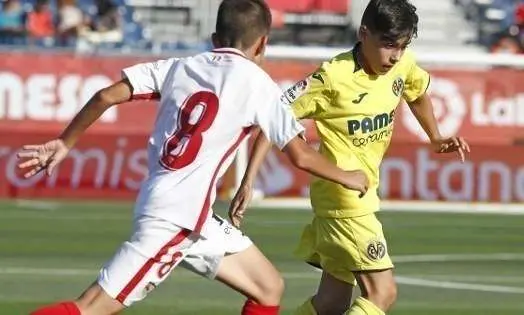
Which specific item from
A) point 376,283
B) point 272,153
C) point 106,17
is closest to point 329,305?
point 376,283

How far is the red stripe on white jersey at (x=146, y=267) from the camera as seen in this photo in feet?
22.6

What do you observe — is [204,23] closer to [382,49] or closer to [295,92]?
[295,92]

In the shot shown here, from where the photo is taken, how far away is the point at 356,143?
8.09 metres

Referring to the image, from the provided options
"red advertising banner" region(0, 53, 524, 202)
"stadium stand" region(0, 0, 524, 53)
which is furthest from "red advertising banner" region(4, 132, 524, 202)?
"stadium stand" region(0, 0, 524, 53)

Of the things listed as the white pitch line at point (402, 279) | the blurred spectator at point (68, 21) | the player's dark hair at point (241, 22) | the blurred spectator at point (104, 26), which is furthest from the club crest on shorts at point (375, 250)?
the blurred spectator at point (68, 21)

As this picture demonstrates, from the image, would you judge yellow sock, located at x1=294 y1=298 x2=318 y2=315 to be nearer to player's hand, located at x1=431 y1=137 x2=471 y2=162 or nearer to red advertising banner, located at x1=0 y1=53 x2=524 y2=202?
player's hand, located at x1=431 y1=137 x2=471 y2=162

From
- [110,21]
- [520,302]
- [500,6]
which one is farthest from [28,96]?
[500,6]

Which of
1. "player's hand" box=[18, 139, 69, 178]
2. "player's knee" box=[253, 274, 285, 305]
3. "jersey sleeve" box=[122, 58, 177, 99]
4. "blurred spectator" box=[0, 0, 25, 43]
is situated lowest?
"blurred spectator" box=[0, 0, 25, 43]

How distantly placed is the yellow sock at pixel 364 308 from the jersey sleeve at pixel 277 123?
1260mm

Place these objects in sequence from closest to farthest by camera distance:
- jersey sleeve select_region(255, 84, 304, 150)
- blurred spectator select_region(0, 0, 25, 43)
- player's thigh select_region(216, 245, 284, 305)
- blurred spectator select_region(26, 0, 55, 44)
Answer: jersey sleeve select_region(255, 84, 304, 150) → player's thigh select_region(216, 245, 284, 305) → blurred spectator select_region(26, 0, 55, 44) → blurred spectator select_region(0, 0, 25, 43)

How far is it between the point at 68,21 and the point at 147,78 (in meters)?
19.3

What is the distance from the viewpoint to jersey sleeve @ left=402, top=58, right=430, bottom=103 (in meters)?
8.44

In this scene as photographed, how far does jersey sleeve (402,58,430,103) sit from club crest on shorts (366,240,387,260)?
3.29 ft

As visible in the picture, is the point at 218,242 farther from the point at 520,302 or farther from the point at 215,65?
the point at 520,302
